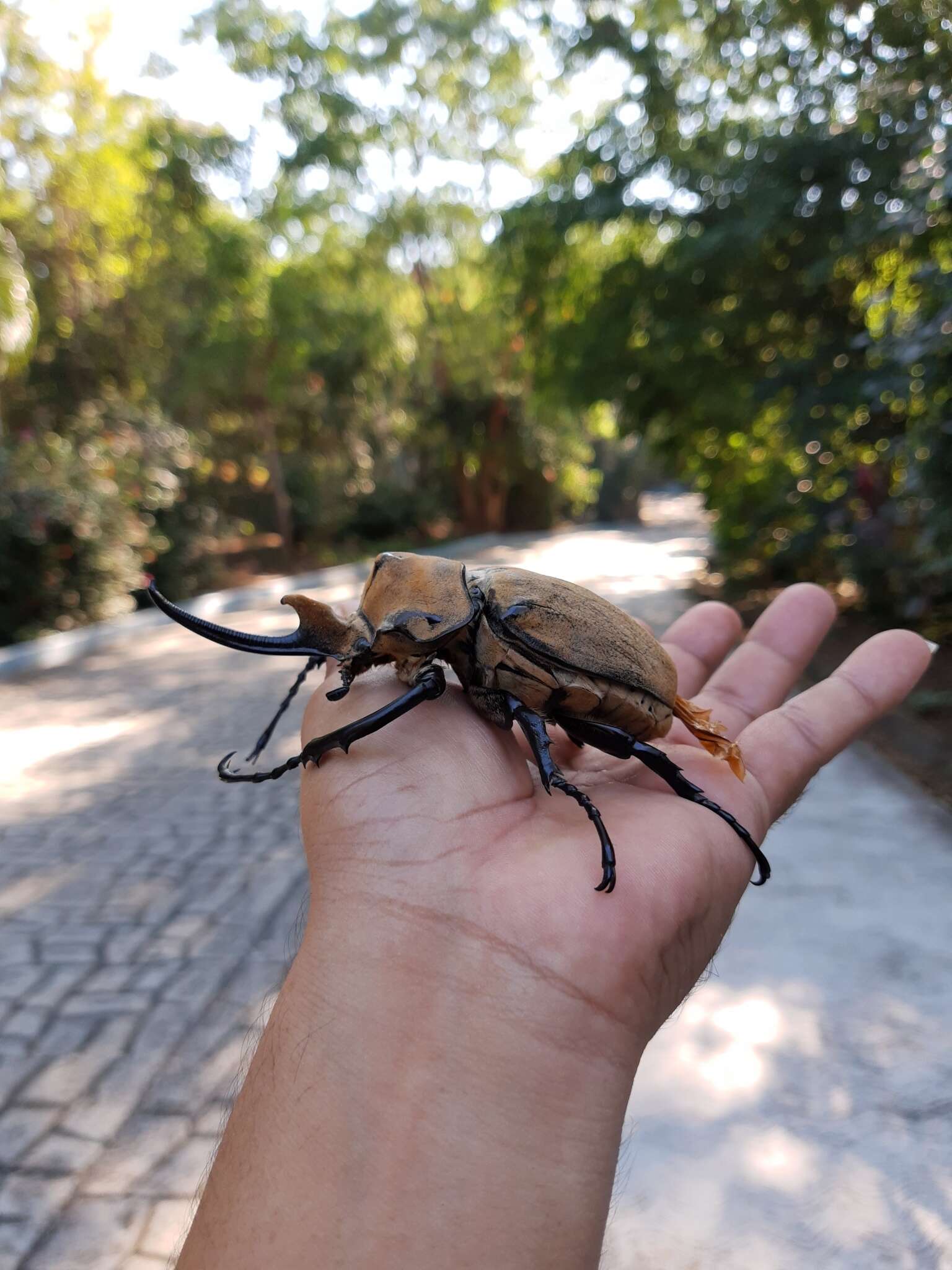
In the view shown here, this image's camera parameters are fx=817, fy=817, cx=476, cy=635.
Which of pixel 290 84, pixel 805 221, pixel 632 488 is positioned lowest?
pixel 632 488

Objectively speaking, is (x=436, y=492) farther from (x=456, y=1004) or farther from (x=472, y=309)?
(x=456, y=1004)

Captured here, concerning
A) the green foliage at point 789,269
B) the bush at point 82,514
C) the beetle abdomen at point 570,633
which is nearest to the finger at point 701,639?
the beetle abdomen at point 570,633

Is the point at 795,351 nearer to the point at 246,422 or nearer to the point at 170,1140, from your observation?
the point at 170,1140

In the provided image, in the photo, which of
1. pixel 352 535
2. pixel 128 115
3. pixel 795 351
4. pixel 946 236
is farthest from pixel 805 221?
pixel 352 535

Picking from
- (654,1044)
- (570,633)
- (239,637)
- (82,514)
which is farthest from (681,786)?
(82,514)

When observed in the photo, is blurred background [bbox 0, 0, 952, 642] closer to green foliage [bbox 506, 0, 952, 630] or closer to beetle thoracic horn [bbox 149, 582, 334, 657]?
green foliage [bbox 506, 0, 952, 630]

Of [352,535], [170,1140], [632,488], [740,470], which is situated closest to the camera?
[170,1140]

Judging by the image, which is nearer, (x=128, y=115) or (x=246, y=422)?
(x=128, y=115)

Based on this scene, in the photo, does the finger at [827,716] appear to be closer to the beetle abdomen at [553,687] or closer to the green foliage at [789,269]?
the beetle abdomen at [553,687]
